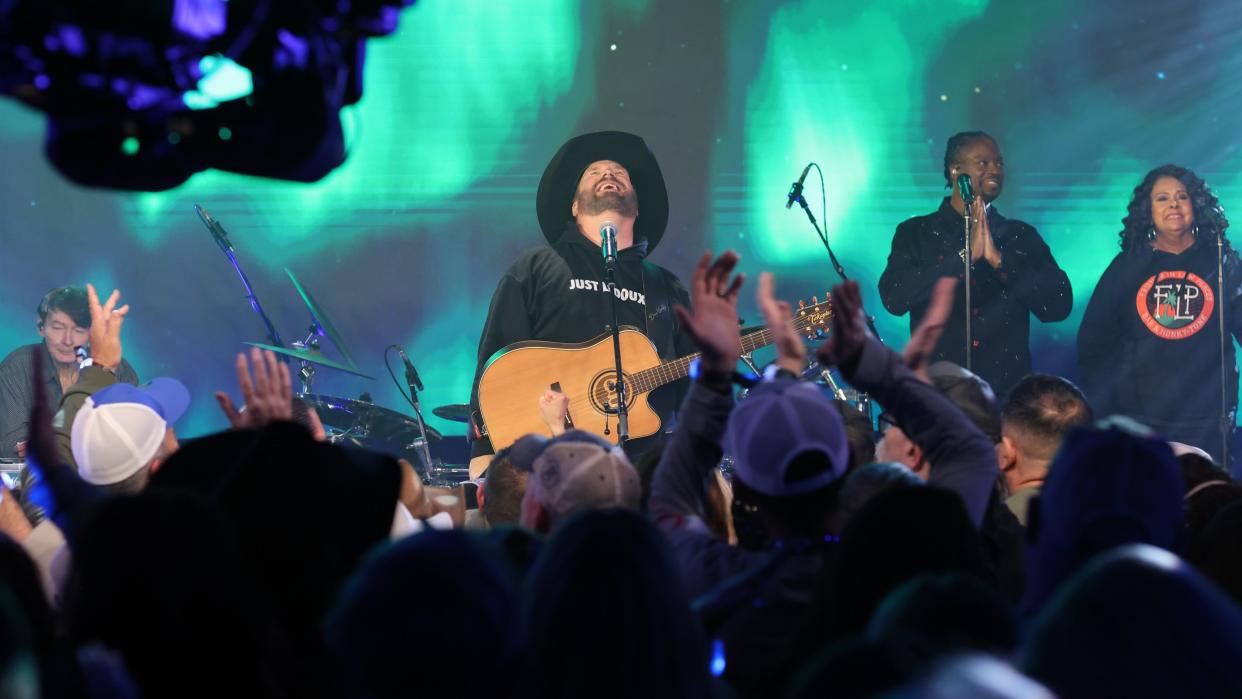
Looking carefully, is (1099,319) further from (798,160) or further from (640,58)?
(640,58)

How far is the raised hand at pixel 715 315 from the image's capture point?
2648mm

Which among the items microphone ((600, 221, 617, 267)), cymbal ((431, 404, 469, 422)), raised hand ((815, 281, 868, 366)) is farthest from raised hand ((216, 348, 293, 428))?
cymbal ((431, 404, 469, 422))

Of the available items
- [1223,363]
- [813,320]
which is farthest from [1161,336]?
[813,320]

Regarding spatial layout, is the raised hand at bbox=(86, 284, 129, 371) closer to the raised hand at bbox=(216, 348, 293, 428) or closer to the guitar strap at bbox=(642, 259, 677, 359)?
the raised hand at bbox=(216, 348, 293, 428)

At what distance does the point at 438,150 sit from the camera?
939 cm

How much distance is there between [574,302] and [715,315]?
468cm

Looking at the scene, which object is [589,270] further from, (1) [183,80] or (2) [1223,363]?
(1) [183,80]

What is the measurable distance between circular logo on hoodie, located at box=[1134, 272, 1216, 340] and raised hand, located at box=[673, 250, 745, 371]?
6827 mm

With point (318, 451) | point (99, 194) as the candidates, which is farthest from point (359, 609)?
point (99, 194)

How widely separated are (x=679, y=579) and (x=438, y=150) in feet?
26.4

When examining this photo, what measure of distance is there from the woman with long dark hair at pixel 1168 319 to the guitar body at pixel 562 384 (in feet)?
12.9

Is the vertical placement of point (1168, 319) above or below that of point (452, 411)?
above

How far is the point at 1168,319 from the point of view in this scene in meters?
8.50

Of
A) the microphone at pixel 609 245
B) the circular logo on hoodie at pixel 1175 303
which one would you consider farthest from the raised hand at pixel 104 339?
the circular logo on hoodie at pixel 1175 303
